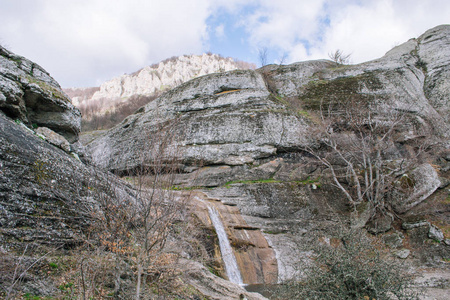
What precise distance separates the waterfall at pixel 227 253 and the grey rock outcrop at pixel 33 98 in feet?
24.7

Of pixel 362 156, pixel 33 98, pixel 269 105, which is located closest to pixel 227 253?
pixel 33 98

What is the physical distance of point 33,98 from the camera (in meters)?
10.2

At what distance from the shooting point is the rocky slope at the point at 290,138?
14.7 metres

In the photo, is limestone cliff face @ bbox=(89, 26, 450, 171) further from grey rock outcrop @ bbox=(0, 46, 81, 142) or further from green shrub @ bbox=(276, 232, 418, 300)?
green shrub @ bbox=(276, 232, 418, 300)

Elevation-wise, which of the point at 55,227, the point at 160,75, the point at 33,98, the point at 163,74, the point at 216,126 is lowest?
the point at 55,227

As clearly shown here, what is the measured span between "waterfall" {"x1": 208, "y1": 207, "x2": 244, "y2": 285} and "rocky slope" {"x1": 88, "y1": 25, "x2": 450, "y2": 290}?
745 millimetres

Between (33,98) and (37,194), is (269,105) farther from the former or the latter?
(37,194)

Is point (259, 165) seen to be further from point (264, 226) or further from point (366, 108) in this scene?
point (366, 108)

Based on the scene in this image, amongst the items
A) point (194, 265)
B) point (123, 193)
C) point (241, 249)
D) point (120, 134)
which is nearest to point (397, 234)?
point (241, 249)

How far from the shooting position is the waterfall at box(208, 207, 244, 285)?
11125 mm

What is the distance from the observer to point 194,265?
25.7 ft

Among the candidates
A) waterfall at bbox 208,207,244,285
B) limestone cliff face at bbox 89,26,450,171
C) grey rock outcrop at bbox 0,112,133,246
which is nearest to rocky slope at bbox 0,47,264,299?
grey rock outcrop at bbox 0,112,133,246

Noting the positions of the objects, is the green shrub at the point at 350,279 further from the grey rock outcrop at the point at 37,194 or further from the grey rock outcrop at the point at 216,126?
the grey rock outcrop at the point at 216,126

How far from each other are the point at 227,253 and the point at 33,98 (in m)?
10.1
